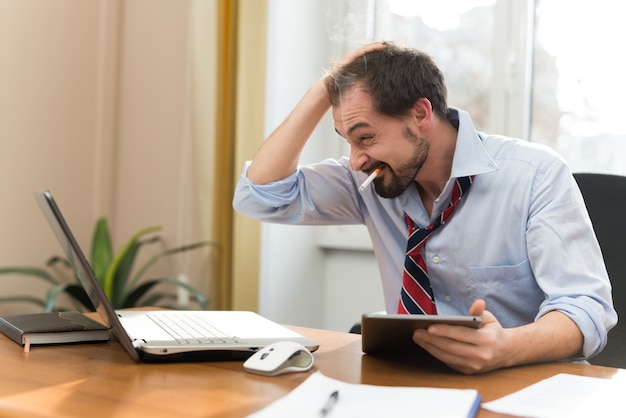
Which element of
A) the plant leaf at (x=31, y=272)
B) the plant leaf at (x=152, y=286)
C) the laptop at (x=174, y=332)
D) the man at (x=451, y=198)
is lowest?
the plant leaf at (x=152, y=286)

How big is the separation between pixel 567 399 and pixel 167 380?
51 cm

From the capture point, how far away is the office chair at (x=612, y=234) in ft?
5.13

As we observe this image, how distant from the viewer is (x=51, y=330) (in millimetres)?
1295

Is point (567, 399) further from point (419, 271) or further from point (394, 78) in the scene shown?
point (394, 78)

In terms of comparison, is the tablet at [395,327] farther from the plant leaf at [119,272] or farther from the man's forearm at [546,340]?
the plant leaf at [119,272]

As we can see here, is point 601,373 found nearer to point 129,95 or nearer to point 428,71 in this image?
point 428,71

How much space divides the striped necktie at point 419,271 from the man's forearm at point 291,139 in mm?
349

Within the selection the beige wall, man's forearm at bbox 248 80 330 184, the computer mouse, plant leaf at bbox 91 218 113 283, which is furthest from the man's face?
plant leaf at bbox 91 218 113 283

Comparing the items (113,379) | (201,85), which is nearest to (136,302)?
(201,85)

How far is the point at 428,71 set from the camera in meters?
1.58

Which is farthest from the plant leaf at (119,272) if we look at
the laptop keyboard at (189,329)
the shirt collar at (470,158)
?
the shirt collar at (470,158)

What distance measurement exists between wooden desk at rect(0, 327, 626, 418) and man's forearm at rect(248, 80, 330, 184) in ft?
1.70

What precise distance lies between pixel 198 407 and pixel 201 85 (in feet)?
6.70

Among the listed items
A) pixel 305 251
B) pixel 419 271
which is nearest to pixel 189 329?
pixel 419 271
